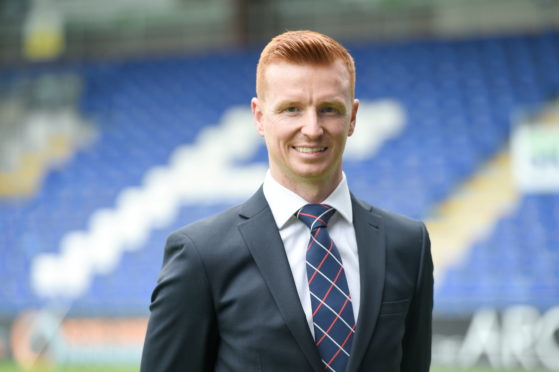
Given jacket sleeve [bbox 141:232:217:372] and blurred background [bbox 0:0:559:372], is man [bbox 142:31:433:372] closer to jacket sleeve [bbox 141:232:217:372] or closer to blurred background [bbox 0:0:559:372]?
jacket sleeve [bbox 141:232:217:372]

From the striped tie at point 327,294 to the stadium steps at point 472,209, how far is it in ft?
31.8

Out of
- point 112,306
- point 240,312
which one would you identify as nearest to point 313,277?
point 240,312

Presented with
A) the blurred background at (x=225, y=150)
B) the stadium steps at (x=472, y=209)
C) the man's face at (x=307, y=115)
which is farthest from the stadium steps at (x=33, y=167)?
the man's face at (x=307, y=115)

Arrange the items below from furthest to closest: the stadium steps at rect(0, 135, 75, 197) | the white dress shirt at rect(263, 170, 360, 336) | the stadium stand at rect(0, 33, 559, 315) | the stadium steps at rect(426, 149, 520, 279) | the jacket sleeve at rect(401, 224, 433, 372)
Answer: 1. the stadium steps at rect(0, 135, 75, 197)
2. the stadium steps at rect(426, 149, 520, 279)
3. the stadium stand at rect(0, 33, 559, 315)
4. the jacket sleeve at rect(401, 224, 433, 372)
5. the white dress shirt at rect(263, 170, 360, 336)

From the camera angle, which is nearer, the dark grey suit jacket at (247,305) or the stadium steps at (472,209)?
the dark grey suit jacket at (247,305)

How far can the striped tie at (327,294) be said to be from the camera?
1.92 metres

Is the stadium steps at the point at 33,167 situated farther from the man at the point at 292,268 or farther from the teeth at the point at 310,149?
the teeth at the point at 310,149

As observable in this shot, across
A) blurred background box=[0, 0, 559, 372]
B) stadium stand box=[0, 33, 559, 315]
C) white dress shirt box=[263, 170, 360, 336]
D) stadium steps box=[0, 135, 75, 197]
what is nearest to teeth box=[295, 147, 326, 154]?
white dress shirt box=[263, 170, 360, 336]

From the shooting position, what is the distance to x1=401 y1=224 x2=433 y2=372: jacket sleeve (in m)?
2.14

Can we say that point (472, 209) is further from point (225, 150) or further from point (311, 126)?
point (311, 126)

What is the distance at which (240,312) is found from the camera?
1.93 m

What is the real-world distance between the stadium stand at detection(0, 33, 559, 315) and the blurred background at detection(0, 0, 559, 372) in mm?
29

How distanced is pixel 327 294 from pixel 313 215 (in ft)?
0.63

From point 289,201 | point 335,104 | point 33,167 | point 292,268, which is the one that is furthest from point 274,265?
point 33,167
